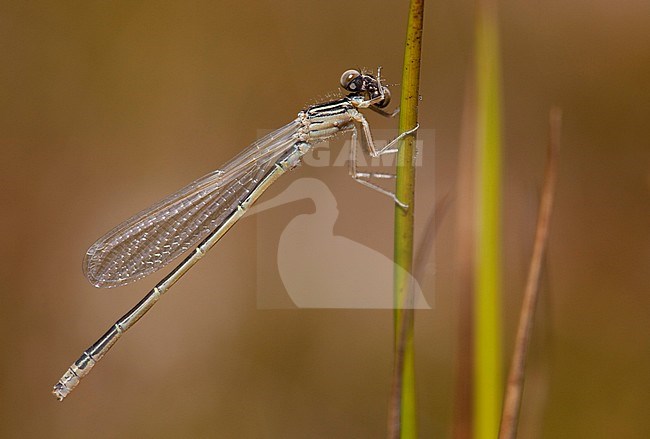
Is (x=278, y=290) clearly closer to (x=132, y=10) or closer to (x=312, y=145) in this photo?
(x=312, y=145)

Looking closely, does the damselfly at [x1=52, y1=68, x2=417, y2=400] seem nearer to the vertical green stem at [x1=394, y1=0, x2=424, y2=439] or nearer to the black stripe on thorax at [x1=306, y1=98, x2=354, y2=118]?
the black stripe on thorax at [x1=306, y1=98, x2=354, y2=118]

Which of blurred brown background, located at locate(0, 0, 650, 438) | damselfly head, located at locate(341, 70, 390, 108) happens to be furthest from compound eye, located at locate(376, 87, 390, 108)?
blurred brown background, located at locate(0, 0, 650, 438)

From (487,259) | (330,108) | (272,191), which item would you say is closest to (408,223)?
(487,259)

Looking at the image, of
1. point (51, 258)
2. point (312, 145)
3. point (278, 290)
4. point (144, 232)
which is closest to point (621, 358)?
point (278, 290)

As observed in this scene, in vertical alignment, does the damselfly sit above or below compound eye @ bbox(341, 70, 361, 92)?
below

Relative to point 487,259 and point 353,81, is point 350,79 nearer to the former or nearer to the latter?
point 353,81

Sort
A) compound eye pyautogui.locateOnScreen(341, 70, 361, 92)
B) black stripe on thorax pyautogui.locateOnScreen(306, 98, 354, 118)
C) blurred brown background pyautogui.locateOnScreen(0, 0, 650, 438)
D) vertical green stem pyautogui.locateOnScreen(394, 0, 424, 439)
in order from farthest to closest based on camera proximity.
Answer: blurred brown background pyautogui.locateOnScreen(0, 0, 650, 438) < black stripe on thorax pyautogui.locateOnScreen(306, 98, 354, 118) < compound eye pyautogui.locateOnScreen(341, 70, 361, 92) < vertical green stem pyautogui.locateOnScreen(394, 0, 424, 439)

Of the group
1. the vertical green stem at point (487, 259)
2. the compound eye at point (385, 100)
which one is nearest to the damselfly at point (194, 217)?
the compound eye at point (385, 100)
